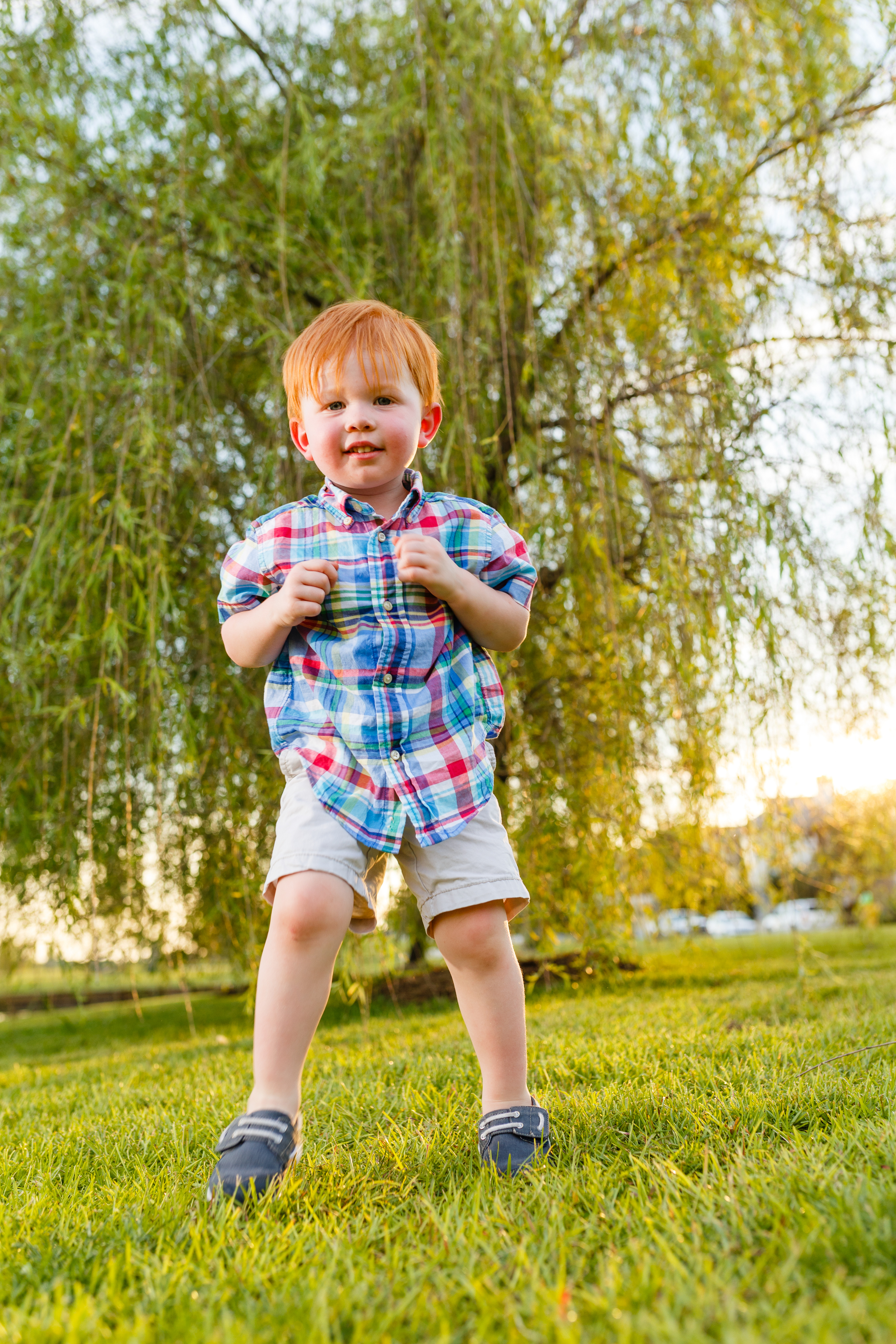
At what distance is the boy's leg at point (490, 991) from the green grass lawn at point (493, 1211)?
0.39 feet

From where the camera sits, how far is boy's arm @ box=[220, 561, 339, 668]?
54.7 inches

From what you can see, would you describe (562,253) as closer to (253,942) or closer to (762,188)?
(762,188)

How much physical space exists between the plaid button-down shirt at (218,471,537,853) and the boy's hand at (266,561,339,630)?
0.22 feet

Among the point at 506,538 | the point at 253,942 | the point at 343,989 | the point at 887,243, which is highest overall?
the point at 887,243

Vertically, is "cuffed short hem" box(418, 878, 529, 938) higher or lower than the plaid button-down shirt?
lower

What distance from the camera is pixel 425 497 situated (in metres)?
1.60

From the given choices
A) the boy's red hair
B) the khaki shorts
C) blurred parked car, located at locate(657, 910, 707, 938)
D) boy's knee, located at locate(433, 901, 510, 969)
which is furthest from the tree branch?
blurred parked car, located at locate(657, 910, 707, 938)

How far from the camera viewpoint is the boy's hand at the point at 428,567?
55.2 inches

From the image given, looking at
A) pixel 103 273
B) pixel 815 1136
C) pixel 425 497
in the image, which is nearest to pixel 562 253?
pixel 103 273

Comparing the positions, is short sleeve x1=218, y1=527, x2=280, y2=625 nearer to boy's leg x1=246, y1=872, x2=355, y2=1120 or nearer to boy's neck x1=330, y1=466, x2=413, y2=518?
boy's neck x1=330, y1=466, x2=413, y2=518

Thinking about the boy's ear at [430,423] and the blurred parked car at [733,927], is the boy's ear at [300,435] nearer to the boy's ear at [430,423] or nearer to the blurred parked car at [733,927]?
the boy's ear at [430,423]

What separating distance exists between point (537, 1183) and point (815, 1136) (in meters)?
0.38

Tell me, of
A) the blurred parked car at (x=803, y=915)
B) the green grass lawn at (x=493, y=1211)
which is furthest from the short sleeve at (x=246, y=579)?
the blurred parked car at (x=803, y=915)

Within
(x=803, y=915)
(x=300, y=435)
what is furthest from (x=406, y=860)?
(x=803, y=915)
